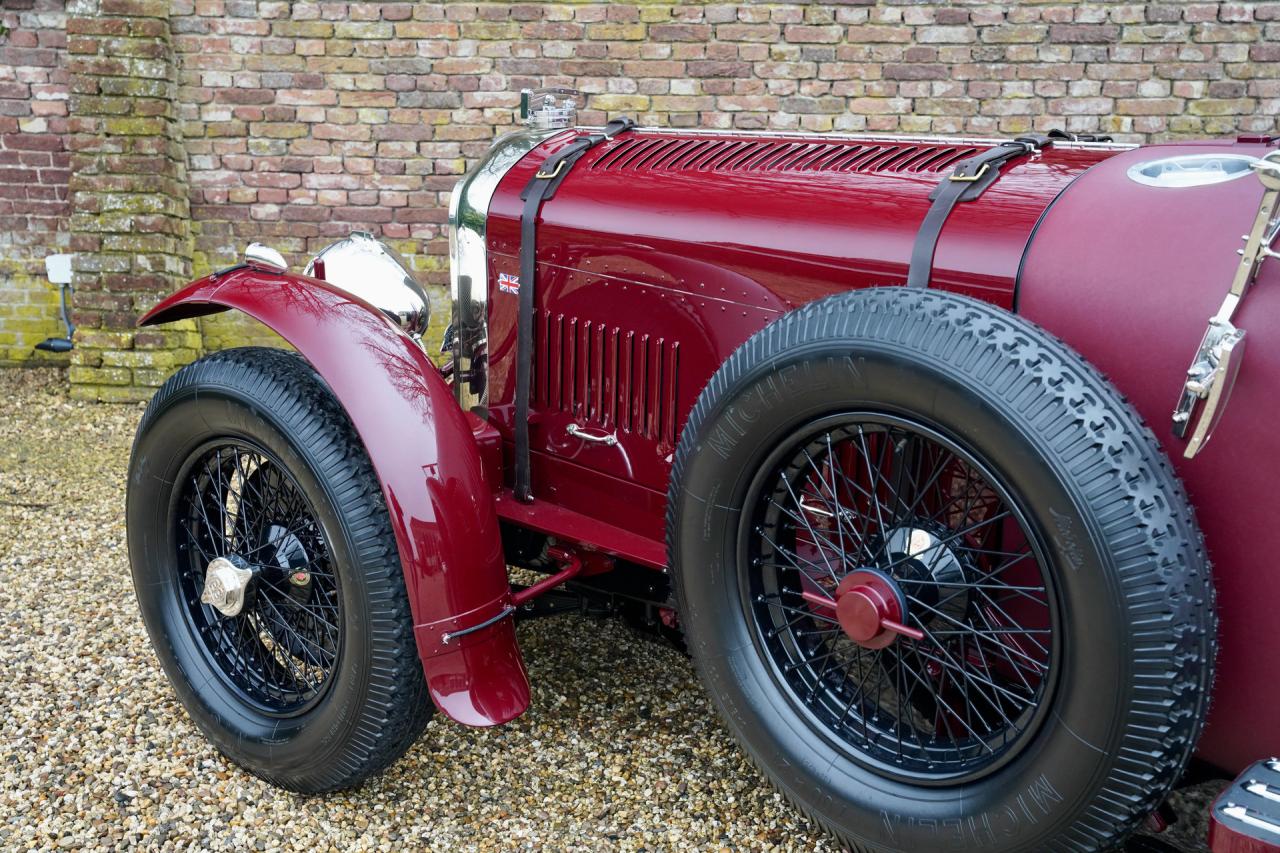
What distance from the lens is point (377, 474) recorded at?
83.4 inches

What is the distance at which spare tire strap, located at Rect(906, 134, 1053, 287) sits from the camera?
1909mm

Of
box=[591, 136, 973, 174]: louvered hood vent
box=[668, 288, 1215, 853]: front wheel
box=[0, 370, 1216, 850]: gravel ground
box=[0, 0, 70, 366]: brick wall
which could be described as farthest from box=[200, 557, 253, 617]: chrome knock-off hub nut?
box=[0, 0, 70, 366]: brick wall

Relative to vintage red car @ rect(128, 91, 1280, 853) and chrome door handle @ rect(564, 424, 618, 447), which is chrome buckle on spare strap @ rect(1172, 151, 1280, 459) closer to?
vintage red car @ rect(128, 91, 1280, 853)

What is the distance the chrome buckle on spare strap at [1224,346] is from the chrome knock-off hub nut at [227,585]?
6.41 ft

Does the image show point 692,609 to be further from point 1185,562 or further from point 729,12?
point 729,12

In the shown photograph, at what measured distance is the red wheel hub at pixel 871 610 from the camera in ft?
5.75

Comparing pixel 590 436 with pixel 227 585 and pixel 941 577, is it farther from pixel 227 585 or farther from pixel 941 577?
pixel 941 577

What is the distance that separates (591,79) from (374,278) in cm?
313

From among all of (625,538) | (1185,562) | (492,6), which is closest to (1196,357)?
(1185,562)

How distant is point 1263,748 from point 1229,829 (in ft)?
1.02

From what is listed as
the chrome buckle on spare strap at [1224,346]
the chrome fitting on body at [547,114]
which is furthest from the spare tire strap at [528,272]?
the chrome buckle on spare strap at [1224,346]

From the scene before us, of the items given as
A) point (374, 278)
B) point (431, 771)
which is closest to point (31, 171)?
point (374, 278)

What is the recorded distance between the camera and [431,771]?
2.47 meters

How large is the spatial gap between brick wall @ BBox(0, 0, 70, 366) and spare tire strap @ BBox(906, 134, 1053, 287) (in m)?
5.68
